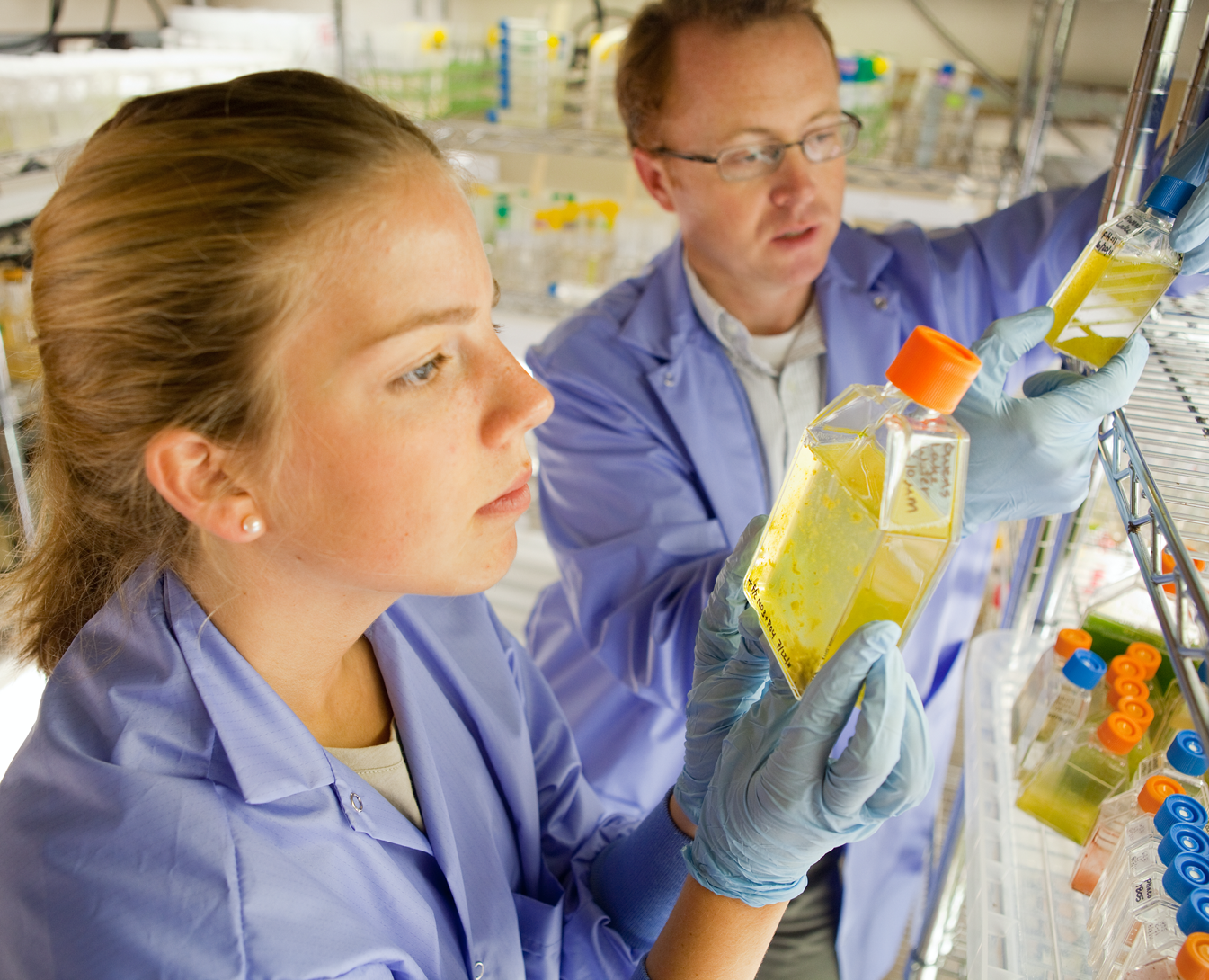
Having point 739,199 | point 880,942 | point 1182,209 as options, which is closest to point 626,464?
point 739,199

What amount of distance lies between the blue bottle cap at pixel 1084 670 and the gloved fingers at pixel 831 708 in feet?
1.17

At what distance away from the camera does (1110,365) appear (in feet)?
2.49

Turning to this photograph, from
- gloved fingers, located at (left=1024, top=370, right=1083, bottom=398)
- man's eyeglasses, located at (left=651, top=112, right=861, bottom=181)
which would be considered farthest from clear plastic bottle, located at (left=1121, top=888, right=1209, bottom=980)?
man's eyeglasses, located at (left=651, top=112, right=861, bottom=181)

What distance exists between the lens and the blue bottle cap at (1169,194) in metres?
0.77

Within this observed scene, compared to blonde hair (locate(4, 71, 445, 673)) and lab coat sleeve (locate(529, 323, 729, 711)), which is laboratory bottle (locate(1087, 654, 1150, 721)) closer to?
lab coat sleeve (locate(529, 323, 729, 711))

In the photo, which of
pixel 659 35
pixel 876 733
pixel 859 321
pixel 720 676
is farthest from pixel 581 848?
pixel 659 35

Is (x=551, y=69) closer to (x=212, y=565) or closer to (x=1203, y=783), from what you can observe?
(x=212, y=565)

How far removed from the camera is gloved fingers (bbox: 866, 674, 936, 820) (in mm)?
684

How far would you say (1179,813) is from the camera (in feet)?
2.33

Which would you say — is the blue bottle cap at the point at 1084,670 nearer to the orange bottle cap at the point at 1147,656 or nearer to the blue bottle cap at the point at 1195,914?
the orange bottle cap at the point at 1147,656

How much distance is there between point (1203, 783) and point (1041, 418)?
1.25 ft

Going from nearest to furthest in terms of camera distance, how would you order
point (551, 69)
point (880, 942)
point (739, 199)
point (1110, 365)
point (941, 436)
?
point (941, 436) < point (1110, 365) < point (739, 199) < point (880, 942) < point (551, 69)

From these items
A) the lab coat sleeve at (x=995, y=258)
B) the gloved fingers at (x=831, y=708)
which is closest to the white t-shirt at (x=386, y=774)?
the gloved fingers at (x=831, y=708)

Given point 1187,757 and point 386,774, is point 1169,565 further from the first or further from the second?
point 386,774
